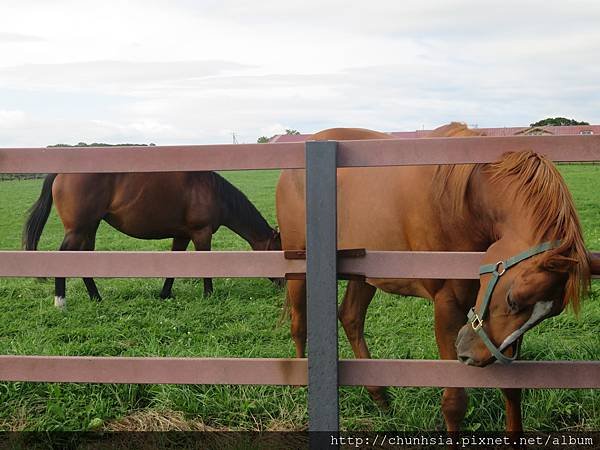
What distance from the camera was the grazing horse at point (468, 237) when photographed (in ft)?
8.36

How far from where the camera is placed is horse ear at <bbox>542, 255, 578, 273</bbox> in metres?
2.45

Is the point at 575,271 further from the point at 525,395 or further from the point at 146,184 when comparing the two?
the point at 146,184

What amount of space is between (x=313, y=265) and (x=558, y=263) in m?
0.96

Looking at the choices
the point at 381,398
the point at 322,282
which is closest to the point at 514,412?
the point at 381,398

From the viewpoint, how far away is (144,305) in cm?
727

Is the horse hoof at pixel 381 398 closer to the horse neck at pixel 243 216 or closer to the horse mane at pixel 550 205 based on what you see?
the horse mane at pixel 550 205

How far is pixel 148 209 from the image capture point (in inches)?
333

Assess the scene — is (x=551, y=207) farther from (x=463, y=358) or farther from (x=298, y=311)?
(x=298, y=311)

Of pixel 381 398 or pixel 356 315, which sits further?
pixel 356 315

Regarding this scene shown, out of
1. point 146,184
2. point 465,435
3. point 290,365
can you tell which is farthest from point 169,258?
point 146,184

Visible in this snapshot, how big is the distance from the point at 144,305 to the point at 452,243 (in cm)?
469

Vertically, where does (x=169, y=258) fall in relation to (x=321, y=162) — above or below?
below

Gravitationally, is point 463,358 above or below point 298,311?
above

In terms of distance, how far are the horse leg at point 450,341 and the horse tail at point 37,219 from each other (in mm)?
6144
